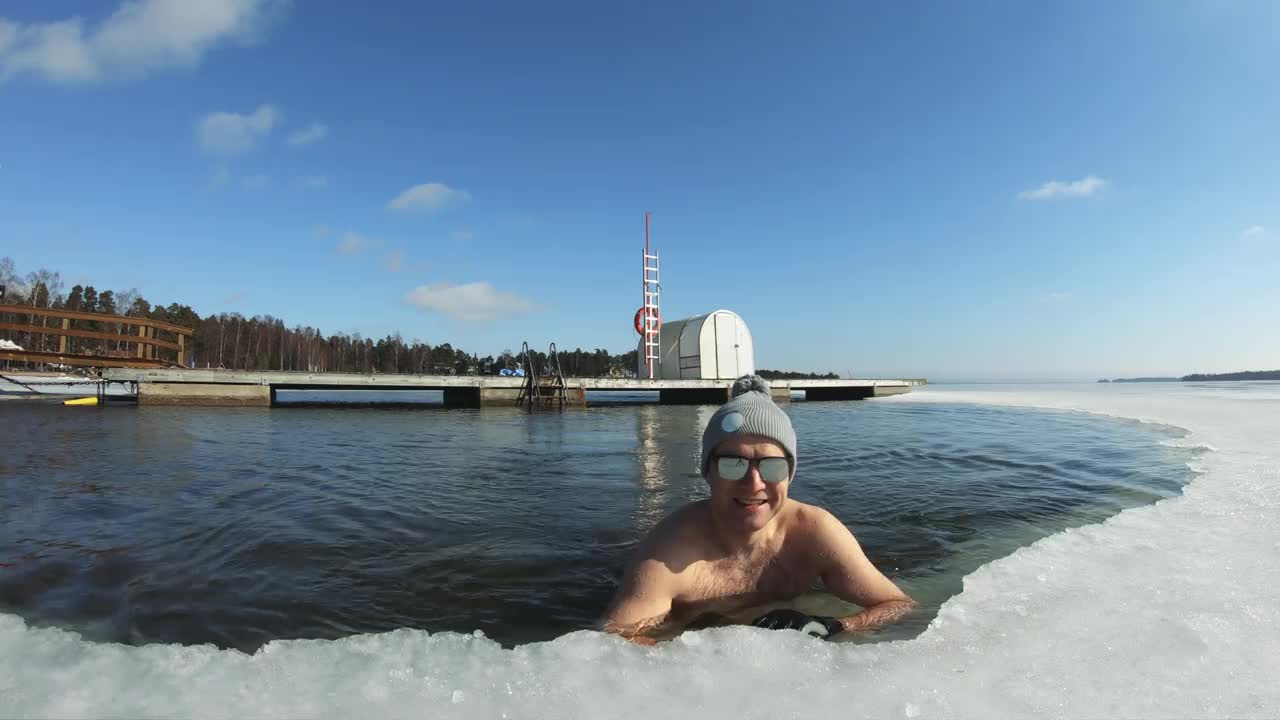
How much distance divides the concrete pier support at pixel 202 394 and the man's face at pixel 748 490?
65.4 feet

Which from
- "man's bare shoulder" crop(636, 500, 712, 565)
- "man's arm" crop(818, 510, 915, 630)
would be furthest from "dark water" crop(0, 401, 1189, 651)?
"man's bare shoulder" crop(636, 500, 712, 565)

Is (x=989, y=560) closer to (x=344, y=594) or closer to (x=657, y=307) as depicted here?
(x=344, y=594)

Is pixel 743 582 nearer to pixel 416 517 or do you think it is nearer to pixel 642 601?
pixel 642 601

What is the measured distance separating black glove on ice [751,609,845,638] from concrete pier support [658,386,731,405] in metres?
23.3

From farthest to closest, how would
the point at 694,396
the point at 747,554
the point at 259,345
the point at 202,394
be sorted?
the point at 259,345 < the point at 694,396 < the point at 202,394 < the point at 747,554

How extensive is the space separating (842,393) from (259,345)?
226 ft

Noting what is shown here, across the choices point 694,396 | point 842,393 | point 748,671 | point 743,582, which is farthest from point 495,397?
point 842,393

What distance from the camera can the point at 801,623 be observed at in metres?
2.32

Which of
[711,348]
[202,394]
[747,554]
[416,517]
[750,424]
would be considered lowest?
[416,517]

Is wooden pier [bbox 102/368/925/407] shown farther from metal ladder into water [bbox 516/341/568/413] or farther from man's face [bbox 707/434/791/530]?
man's face [bbox 707/434/791/530]

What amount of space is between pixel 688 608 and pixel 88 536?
3.91 metres

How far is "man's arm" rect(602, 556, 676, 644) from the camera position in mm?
2293

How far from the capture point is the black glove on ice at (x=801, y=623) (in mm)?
2270

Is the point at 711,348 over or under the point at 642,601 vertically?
over
